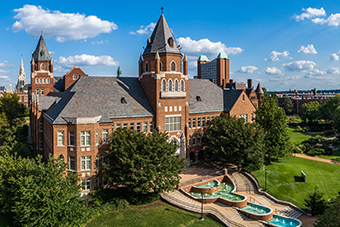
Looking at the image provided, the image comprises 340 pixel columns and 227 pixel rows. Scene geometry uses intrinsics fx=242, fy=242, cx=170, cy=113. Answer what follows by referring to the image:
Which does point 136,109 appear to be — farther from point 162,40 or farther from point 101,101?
point 162,40

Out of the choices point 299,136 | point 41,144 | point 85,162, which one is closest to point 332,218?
point 85,162

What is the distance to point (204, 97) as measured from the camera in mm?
50312

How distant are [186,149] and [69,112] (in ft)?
70.4

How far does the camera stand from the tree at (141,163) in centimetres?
2954

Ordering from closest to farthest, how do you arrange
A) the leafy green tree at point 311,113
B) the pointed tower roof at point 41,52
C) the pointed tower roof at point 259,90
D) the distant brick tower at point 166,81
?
the distant brick tower at point 166,81 → the pointed tower roof at point 41,52 → the pointed tower roof at point 259,90 → the leafy green tree at point 311,113

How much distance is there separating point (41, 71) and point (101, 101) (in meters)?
32.7

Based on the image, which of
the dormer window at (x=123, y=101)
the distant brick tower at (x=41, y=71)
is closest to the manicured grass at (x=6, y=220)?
the dormer window at (x=123, y=101)

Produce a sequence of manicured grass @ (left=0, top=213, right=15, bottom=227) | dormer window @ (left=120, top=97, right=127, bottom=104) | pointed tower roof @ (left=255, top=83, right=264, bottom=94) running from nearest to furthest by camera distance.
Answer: manicured grass @ (left=0, top=213, right=15, bottom=227) → dormer window @ (left=120, top=97, right=127, bottom=104) → pointed tower roof @ (left=255, top=83, right=264, bottom=94)

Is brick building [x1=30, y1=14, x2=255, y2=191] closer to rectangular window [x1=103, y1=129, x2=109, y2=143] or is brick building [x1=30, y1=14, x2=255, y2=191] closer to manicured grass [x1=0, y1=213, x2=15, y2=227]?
rectangular window [x1=103, y1=129, x2=109, y2=143]

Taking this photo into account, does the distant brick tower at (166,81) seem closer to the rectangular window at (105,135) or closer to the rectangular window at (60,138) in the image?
the rectangular window at (105,135)

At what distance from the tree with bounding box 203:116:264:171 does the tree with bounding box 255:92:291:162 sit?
538 centimetres

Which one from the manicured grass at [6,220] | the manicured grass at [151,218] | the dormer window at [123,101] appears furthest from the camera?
the dormer window at [123,101]

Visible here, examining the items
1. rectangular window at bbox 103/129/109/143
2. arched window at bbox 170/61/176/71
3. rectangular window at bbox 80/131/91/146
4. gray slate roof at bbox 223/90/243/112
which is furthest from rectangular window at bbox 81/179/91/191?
gray slate roof at bbox 223/90/243/112

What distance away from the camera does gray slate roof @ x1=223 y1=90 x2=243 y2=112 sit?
1976 inches
